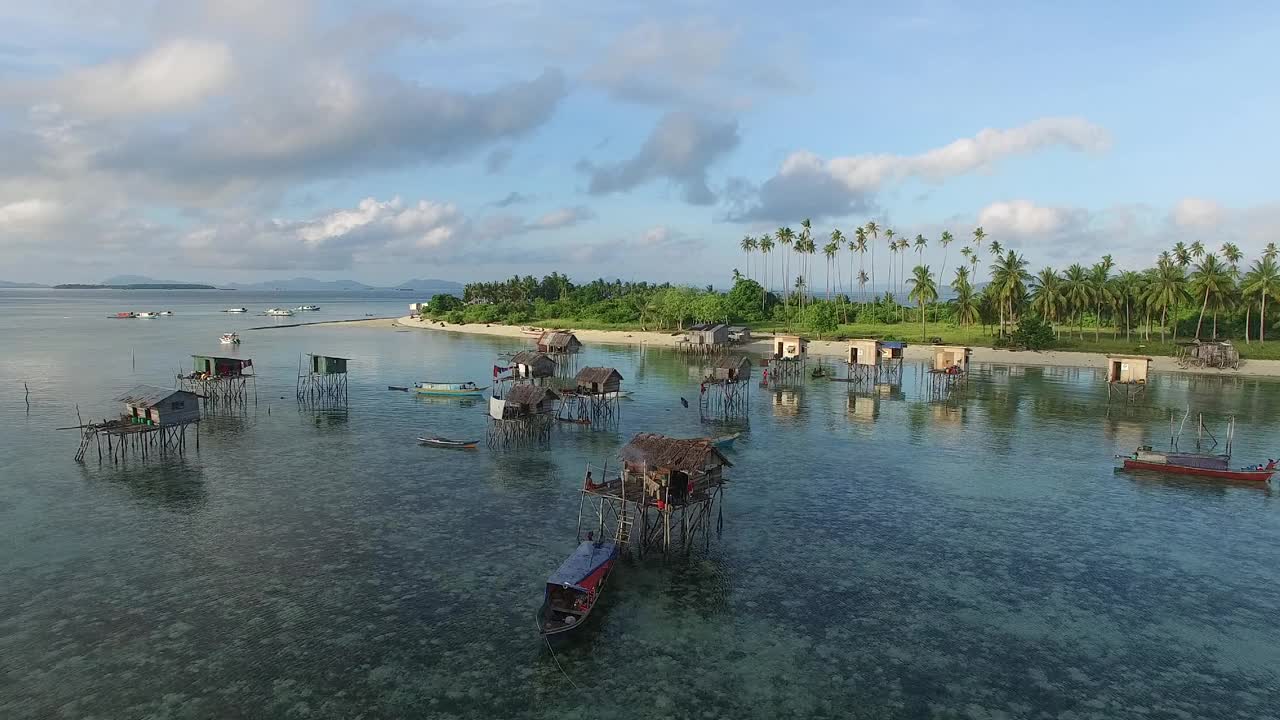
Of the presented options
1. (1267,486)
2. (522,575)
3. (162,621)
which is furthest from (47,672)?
(1267,486)

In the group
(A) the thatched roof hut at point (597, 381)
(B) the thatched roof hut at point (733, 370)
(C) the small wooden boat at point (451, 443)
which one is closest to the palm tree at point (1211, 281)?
(B) the thatched roof hut at point (733, 370)

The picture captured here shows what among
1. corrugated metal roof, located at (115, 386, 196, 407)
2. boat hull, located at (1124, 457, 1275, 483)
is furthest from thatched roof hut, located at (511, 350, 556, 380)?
boat hull, located at (1124, 457, 1275, 483)

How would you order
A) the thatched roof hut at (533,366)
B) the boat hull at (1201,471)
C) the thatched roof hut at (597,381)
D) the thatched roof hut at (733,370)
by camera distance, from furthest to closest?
the thatched roof hut at (533,366)
the thatched roof hut at (733,370)
the thatched roof hut at (597,381)
the boat hull at (1201,471)

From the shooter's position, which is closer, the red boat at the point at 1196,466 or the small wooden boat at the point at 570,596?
the small wooden boat at the point at 570,596

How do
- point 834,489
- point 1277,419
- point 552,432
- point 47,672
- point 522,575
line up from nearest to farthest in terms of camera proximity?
point 47,672, point 522,575, point 834,489, point 552,432, point 1277,419

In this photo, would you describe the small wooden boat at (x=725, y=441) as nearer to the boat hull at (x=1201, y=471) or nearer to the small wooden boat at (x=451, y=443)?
the small wooden boat at (x=451, y=443)

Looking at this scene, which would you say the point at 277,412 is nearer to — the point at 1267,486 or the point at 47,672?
the point at 47,672

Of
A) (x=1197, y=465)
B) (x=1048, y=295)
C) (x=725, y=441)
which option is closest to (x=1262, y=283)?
(x=1048, y=295)

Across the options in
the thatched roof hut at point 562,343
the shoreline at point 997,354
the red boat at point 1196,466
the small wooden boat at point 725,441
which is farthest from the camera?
the thatched roof hut at point 562,343
